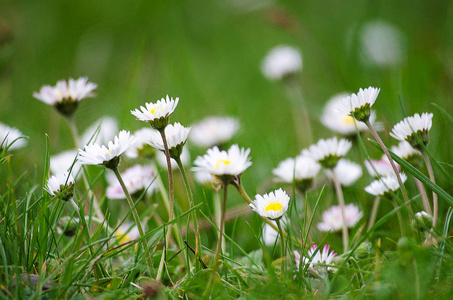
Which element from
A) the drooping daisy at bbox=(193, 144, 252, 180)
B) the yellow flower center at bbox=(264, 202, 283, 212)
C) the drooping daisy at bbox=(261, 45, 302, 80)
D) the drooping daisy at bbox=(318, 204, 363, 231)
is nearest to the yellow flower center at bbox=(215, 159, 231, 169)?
the drooping daisy at bbox=(193, 144, 252, 180)

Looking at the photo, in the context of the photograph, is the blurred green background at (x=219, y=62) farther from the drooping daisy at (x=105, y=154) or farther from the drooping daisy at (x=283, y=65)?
the drooping daisy at (x=105, y=154)

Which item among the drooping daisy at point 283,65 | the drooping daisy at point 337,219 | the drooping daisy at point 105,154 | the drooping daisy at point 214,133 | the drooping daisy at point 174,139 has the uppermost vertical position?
the drooping daisy at point 283,65

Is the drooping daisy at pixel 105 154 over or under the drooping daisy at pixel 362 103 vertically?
under

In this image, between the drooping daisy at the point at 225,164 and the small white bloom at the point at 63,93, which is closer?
the drooping daisy at the point at 225,164

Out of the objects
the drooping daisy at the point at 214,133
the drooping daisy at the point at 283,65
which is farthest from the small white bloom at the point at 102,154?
the drooping daisy at the point at 283,65

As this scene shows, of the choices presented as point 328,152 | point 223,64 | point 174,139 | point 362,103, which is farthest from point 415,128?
point 223,64

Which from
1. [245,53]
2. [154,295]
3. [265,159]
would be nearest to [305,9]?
[245,53]

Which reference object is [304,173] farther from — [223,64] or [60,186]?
[223,64]

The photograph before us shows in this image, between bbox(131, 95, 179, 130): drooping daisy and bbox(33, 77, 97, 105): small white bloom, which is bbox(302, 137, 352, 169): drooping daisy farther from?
bbox(33, 77, 97, 105): small white bloom
